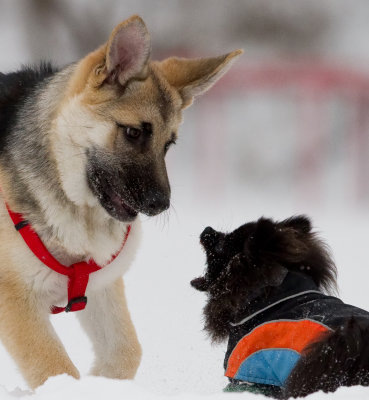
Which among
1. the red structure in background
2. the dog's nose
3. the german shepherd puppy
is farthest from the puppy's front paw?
the red structure in background

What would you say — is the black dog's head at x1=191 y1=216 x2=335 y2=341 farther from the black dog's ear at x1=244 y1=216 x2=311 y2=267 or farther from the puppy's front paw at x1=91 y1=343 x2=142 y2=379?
the puppy's front paw at x1=91 y1=343 x2=142 y2=379

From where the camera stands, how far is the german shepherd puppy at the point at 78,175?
365 cm

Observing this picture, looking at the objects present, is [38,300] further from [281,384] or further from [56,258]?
[281,384]

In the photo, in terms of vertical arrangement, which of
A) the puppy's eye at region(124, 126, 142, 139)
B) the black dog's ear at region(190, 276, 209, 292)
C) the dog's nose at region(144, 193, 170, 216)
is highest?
the puppy's eye at region(124, 126, 142, 139)

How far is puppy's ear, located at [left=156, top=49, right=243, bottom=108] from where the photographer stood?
4023mm

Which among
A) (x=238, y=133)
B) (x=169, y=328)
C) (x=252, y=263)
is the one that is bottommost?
(x=238, y=133)

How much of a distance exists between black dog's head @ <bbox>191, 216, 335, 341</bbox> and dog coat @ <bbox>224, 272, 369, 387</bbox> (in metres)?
0.07

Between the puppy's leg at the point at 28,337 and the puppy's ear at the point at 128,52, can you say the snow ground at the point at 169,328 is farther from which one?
the puppy's ear at the point at 128,52

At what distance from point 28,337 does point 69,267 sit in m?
0.39

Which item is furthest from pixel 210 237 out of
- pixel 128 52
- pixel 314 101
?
pixel 314 101

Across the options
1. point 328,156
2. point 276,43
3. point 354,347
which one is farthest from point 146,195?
point 276,43

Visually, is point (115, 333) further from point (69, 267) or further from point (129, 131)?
point (129, 131)

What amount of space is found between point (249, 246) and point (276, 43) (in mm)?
15346

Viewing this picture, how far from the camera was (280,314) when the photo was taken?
3363 millimetres
